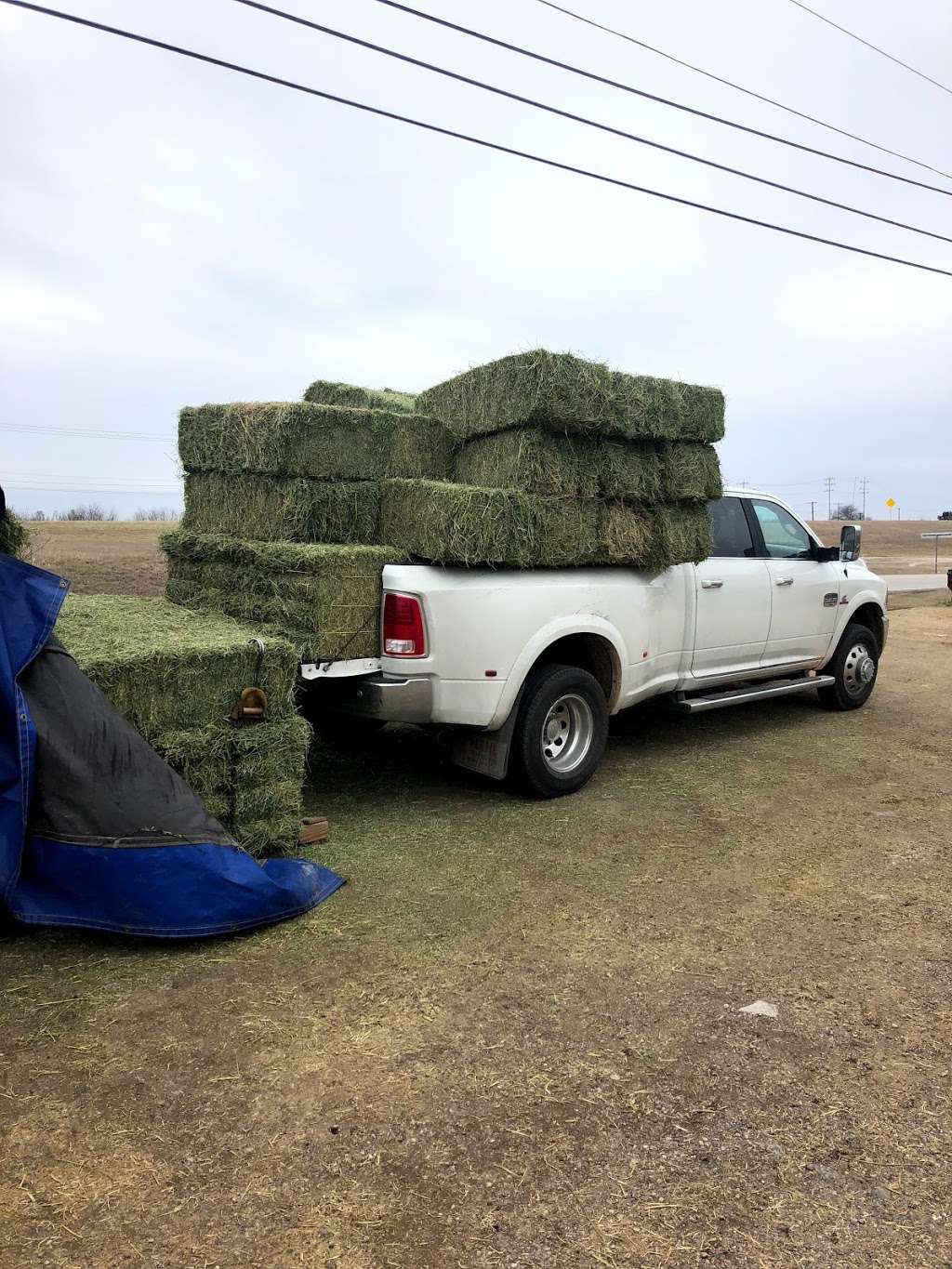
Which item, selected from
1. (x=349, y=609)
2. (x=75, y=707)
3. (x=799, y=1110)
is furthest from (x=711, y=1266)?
(x=349, y=609)

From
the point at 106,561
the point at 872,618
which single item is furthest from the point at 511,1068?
the point at 106,561

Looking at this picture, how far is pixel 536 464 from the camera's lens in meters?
5.44

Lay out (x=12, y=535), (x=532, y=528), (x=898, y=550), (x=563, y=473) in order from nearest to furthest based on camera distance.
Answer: (x=12, y=535) < (x=532, y=528) < (x=563, y=473) < (x=898, y=550)

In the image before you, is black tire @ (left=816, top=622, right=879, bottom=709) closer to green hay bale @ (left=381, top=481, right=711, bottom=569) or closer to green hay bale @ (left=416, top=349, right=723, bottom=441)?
green hay bale @ (left=381, top=481, right=711, bottom=569)

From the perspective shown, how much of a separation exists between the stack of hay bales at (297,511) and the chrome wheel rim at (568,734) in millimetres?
1259

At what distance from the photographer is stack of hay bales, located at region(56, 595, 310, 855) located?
4.00 m

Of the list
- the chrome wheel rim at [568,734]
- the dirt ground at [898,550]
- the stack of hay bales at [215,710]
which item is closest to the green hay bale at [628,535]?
the chrome wheel rim at [568,734]

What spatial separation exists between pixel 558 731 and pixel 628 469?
1.64m

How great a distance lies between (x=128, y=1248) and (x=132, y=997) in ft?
3.88

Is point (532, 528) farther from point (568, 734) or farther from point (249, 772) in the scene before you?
point (249, 772)

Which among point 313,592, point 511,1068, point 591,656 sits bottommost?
point 511,1068

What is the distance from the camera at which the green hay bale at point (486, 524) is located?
5086 millimetres

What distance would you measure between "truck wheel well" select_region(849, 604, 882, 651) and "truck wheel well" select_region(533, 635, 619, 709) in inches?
138

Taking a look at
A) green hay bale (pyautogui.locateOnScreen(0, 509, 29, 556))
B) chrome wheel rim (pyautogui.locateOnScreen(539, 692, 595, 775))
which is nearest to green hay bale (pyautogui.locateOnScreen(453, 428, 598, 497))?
chrome wheel rim (pyautogui.locateOnScreen(539, 692, 595, 775))
